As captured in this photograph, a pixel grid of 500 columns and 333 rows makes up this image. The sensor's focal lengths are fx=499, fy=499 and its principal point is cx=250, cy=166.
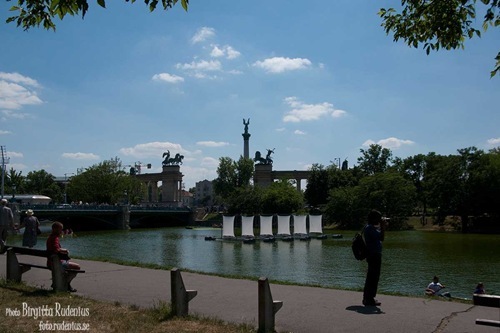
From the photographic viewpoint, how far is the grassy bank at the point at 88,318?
768 cm

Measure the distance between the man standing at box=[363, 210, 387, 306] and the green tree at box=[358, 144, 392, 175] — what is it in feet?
326

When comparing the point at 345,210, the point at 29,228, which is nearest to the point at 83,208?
the point at 345,210

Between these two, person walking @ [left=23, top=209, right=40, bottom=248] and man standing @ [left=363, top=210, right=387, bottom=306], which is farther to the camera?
person walking @ [left=23, top=209, right=40, bottom=248]

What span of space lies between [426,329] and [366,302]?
1816 mm

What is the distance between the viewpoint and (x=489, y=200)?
6969 centimetres

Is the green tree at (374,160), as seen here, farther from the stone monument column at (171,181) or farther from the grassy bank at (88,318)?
A: the grassy bank at (88,318)

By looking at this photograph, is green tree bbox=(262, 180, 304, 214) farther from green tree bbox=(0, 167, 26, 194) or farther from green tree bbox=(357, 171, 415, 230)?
green tree bbox=(0, 167, 26, 194)

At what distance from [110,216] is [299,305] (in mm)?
83507

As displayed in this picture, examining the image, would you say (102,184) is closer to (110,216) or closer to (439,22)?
(110,216)

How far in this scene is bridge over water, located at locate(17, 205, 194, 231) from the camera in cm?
7250

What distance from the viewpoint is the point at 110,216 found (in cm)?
8875

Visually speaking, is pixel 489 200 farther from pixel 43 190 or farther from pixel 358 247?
pixel 43 190

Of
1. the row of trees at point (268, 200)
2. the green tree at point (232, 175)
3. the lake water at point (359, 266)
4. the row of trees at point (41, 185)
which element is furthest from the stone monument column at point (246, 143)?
the lake water at point (359, 266)

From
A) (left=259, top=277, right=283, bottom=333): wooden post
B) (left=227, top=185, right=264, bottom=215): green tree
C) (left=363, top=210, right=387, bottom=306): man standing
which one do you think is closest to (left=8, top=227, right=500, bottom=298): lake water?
(left=363, top=210, right=387, bottom=306): man standing
